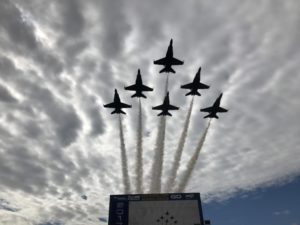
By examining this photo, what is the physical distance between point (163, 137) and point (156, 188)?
17.7 metres

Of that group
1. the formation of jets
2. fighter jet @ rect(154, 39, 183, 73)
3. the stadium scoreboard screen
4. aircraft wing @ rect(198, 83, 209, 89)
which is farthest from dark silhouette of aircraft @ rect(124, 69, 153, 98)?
the stadium scoreboard screen

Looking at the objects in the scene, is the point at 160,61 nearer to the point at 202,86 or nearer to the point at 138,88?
the point at 138,88

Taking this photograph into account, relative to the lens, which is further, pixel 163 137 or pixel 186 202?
pixel 163 137

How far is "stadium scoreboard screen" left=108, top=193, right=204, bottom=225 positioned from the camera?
71.9m

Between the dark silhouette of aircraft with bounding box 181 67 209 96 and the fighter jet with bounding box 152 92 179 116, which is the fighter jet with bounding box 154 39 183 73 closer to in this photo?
the dark silhouette of aircraft with bounding box 181 67 209 96

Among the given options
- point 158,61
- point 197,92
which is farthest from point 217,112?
point 158,61

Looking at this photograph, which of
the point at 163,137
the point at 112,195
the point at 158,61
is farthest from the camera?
the point at 163,137

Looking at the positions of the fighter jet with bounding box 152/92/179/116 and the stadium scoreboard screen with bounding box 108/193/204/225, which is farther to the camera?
the fighter jet with bounding box 152/92/179/116

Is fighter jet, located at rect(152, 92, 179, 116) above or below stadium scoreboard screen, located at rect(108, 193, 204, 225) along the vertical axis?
above

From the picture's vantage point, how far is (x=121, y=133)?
83000mm

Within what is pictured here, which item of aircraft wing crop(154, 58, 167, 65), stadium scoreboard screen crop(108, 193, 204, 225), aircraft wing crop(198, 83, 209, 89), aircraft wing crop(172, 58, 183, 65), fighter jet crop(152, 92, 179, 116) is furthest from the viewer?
fighter jet crop(152, 92, 179, 116)

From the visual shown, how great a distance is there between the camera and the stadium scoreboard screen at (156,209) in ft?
236

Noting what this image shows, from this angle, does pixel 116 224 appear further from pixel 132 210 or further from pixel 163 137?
pixel 163 137

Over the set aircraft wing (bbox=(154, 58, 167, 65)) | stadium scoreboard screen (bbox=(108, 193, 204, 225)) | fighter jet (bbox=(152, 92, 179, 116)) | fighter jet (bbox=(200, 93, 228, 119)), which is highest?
aircraft wing (bbox=(154, 58, 167, 65))
